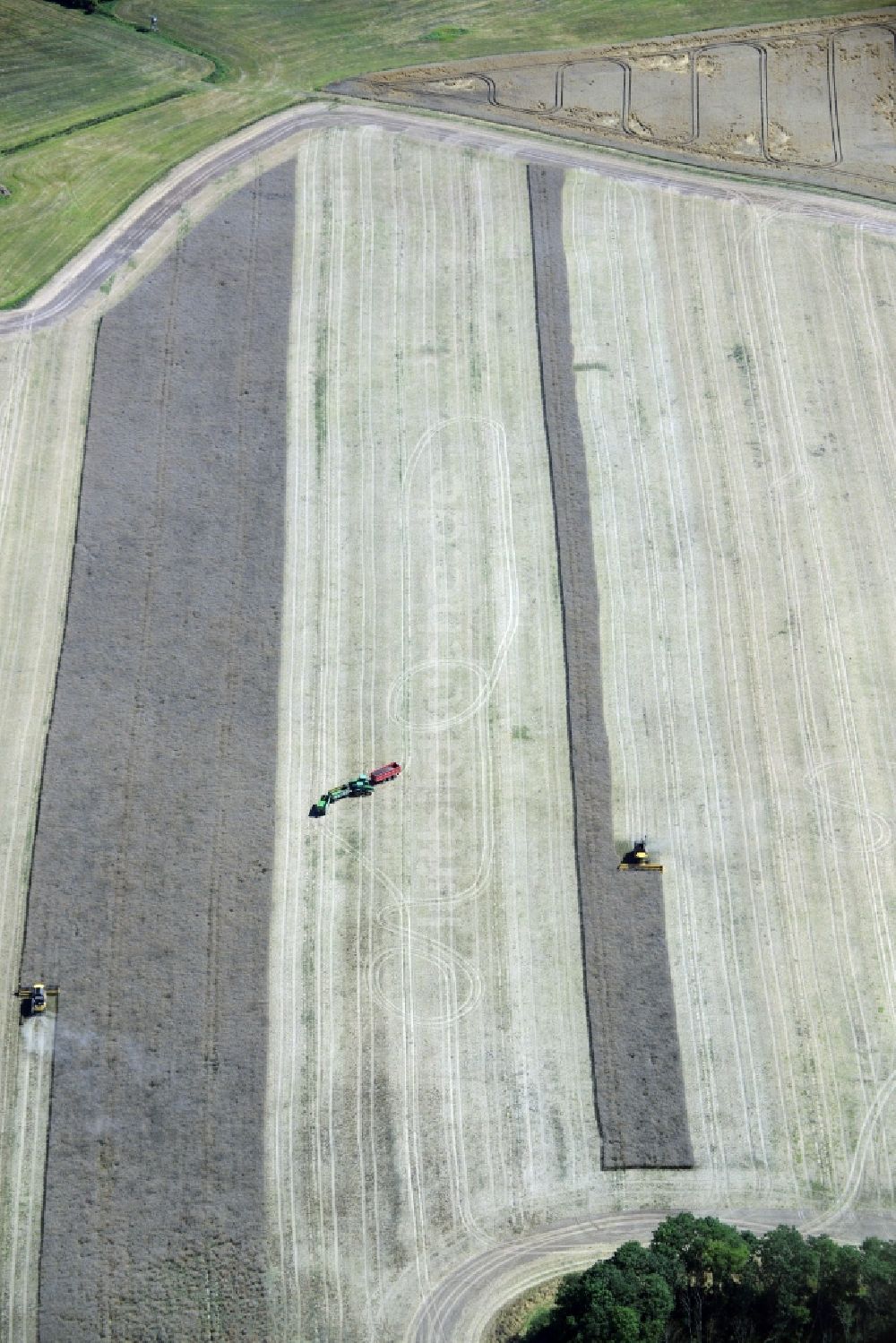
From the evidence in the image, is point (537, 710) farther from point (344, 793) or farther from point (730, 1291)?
point (730, 1291)

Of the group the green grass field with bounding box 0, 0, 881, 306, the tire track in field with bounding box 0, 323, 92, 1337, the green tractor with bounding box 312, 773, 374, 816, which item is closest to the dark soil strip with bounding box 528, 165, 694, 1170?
the green tractor with bounding box 312, 773, 374, 816

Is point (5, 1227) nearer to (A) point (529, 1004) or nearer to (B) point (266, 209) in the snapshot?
(A) point (529, 1004)

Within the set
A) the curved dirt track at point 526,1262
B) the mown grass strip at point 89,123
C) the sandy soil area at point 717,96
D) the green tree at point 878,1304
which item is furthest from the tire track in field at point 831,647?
the mown grass strip at point 89,123

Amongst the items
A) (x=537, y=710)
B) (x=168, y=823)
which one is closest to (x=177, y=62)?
(x=537, y=710)

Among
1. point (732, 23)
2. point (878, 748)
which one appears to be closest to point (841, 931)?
point (878, 748)

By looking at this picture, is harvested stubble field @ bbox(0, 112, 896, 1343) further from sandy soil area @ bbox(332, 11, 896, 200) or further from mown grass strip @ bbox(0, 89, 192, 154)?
mown grass strip @ bbox(0, 89, 192, 154)

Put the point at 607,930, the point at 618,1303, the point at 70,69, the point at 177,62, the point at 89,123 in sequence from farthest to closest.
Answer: the point at 177,62 < the point at 70,69 < the point at 89,123 < the point at 607,930 < the point at 618,1303

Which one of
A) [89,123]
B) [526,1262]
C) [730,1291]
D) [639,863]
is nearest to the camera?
[730,1291]
